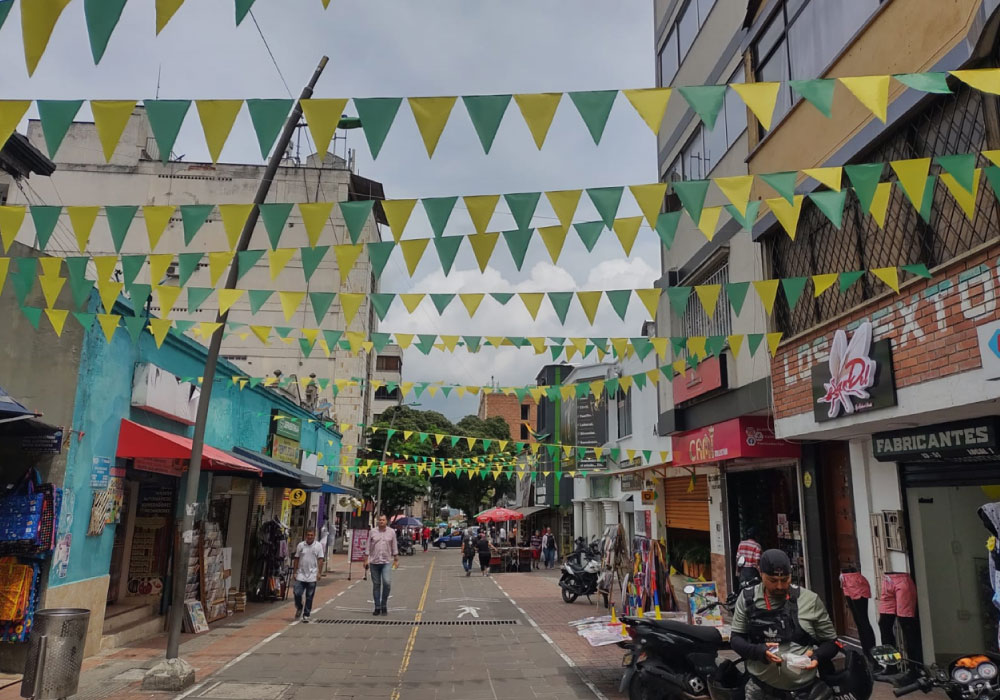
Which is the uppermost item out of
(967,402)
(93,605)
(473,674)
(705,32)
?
(705,32)

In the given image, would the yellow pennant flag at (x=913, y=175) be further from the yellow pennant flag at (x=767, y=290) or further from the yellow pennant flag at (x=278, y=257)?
the yellow pennant flag at (x=278, y=257)

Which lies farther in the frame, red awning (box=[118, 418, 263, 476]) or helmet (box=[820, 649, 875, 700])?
red awning (box=[118, 418, 263, 476])

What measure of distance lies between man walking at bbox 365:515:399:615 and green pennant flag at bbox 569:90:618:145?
30.6ft

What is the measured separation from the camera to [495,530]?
48.0 m

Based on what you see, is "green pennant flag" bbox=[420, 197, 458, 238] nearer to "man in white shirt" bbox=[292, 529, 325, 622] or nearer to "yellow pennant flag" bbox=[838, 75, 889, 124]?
"yellow pennant flag" bbox=[838, 75, 889, 124]

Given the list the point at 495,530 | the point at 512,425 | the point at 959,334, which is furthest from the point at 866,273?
the point at 512,425

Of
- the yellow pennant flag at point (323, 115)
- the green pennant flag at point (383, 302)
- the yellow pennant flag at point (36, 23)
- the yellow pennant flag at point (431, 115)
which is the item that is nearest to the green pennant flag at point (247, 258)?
the green pennant flag at point (383, 302)

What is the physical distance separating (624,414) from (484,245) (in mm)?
20260

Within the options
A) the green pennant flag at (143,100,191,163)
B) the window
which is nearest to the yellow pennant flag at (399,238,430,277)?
the green pennant flag at (143,100,191,163)

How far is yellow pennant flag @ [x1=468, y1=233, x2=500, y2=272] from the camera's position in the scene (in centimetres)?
602

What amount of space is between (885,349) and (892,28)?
3494 millimetres

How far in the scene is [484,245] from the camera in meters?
6.04

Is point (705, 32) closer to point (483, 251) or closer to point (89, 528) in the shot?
point (483, 251)

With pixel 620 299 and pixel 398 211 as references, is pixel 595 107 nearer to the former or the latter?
pixel 398 211
